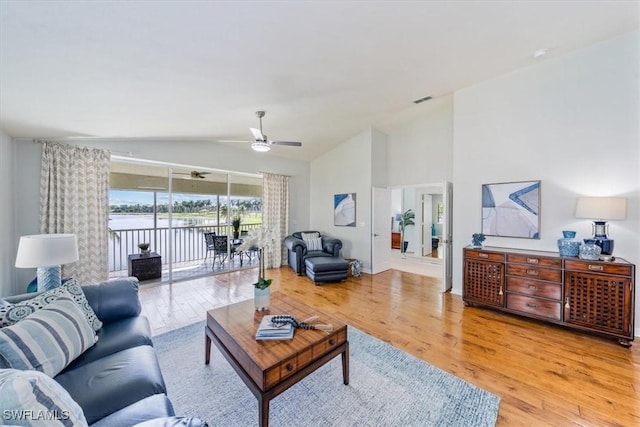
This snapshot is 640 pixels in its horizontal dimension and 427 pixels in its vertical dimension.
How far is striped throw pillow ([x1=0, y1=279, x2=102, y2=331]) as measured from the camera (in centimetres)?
146

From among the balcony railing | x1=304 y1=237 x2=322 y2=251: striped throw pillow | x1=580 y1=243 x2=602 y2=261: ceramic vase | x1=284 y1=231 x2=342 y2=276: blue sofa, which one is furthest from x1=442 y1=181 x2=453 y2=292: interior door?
the balcony railing

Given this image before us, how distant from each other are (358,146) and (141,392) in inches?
211

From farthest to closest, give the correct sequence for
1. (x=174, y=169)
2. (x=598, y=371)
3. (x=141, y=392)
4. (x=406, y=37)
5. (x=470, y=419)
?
(x=174, y=169) → (x=406, y=37) → (x=598, y=371) → (x=470, y=419) → (x=141, y=392)

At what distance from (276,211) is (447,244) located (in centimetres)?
383

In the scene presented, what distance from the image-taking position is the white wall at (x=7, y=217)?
9.76 ft

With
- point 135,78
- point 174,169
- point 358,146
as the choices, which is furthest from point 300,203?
point 135,78

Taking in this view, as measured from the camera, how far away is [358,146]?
18.6ft

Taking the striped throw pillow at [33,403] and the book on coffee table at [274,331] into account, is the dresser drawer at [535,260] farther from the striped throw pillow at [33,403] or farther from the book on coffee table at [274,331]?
the striped throw pillow at [33,403]

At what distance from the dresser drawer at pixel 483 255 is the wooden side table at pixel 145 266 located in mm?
5416

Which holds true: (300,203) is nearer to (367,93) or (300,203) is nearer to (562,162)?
(367,93)

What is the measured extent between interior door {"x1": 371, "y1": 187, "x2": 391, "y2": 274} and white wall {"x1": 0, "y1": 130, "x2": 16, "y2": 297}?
18.3ft

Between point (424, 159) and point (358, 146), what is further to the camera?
point (358, 146)

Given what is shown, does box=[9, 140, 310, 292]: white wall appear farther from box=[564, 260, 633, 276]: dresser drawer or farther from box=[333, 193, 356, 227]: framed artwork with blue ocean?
box=[564, 260, 633, 276]: dresser drawer

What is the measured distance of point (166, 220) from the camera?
5004 mm
